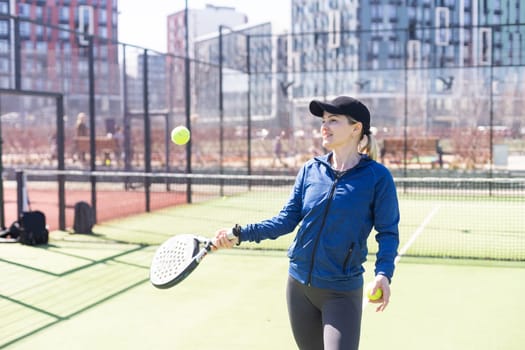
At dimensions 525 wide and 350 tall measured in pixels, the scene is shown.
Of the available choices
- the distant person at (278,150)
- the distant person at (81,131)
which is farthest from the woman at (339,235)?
the distant person at (278,150)

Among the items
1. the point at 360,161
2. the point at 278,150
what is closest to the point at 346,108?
the point at 360,161

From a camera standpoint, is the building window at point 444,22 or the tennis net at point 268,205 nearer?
the tennis net at point 268,205

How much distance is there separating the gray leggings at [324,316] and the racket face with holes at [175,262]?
50cm

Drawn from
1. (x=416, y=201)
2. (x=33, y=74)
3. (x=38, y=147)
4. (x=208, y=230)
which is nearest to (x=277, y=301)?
(x=208, y=230)

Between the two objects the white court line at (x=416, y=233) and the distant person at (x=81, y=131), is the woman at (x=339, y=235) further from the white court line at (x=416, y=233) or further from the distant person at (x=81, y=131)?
the distant person at (x=81, y=131)

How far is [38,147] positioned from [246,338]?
1820 cm

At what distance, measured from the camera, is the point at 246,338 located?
210 inches

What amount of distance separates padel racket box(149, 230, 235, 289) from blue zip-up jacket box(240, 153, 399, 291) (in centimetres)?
40

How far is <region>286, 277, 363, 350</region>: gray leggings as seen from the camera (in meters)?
3.11

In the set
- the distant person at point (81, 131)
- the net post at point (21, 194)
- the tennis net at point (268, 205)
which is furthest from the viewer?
the distant person at point (81, 131)

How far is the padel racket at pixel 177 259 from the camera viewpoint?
3.21m

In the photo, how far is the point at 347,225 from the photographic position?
3191 millimetres

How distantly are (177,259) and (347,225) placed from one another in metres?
0.81

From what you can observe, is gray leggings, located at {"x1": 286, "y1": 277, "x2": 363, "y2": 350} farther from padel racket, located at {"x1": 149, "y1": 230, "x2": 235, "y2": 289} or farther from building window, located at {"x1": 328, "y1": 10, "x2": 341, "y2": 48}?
building window, located at {"x1": 328, "y1": 10, "x2": 341, "y2": 48}
